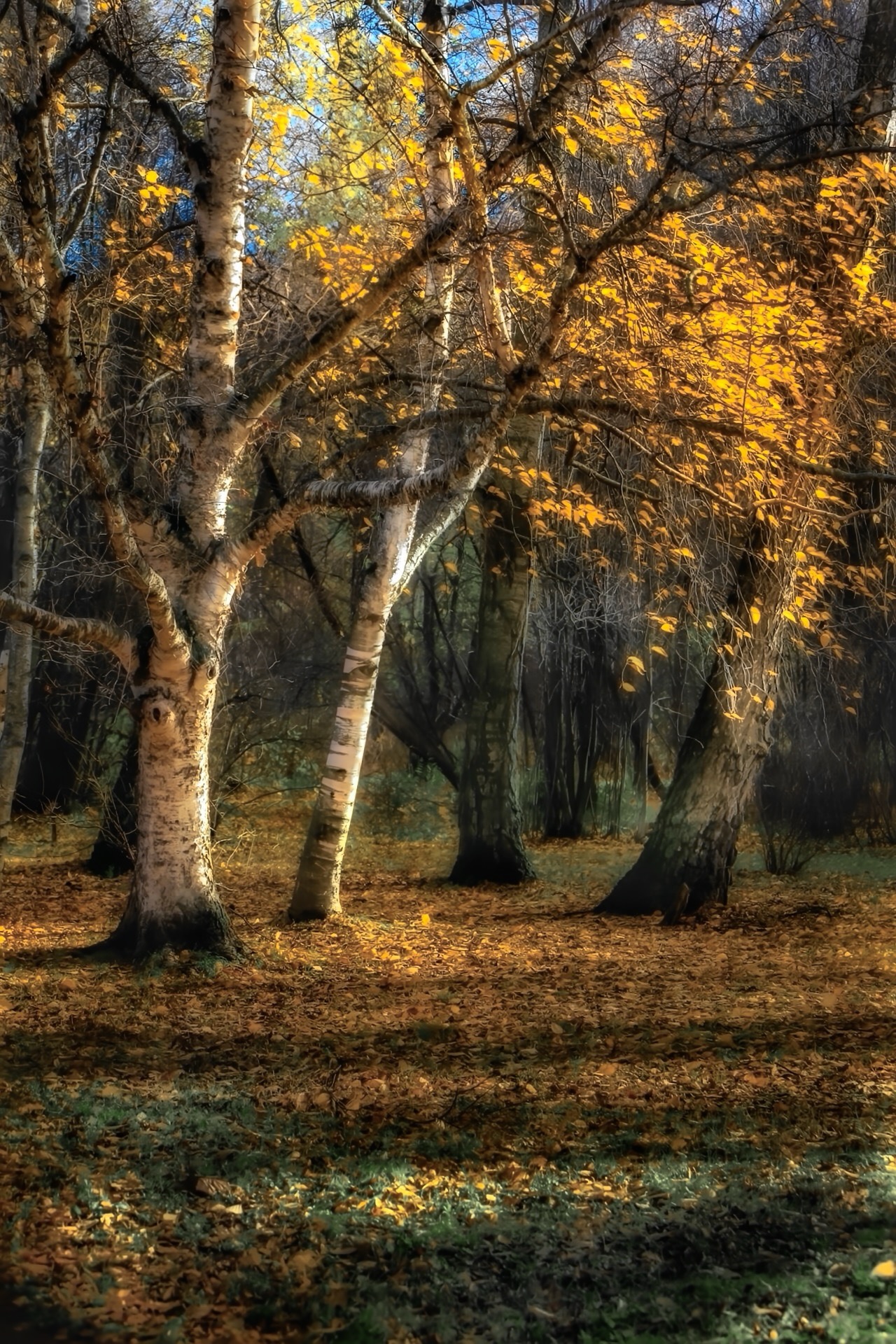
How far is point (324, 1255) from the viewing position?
14.8 ft

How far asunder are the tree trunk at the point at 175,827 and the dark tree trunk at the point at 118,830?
16.3ft

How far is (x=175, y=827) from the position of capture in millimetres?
8844

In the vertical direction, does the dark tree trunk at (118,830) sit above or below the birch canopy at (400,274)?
below

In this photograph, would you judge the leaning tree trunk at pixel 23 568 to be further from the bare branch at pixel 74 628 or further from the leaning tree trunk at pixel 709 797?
the leaning tree trunk at pixel 709 797

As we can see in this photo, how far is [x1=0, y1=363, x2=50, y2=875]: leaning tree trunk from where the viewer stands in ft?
A: 33.6

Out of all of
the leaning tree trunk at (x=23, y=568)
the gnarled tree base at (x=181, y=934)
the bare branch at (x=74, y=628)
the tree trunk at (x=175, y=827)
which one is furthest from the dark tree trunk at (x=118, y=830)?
the bare branch at (x=74, y=628)

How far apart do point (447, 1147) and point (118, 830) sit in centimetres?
926

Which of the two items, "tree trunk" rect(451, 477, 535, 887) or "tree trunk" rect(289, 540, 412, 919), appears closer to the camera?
"tree trunk" rect(289, 540, 412, 919)

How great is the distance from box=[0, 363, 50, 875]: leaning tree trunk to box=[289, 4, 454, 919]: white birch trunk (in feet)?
8.18

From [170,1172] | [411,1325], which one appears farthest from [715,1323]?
[170,1172]

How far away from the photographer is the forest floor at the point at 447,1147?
420 centimetres

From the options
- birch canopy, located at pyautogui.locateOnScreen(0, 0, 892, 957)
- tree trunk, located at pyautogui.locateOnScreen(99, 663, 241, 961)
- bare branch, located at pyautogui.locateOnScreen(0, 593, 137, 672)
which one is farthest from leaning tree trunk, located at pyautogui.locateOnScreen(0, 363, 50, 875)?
tree trunk, located at pyautogui.locateOnScreen(99, 663, 241, 961)

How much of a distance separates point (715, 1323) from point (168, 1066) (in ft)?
11.6

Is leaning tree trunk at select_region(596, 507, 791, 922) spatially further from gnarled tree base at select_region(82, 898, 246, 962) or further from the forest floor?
gnarled tree base at select_region(82, 898, 246, 962)
